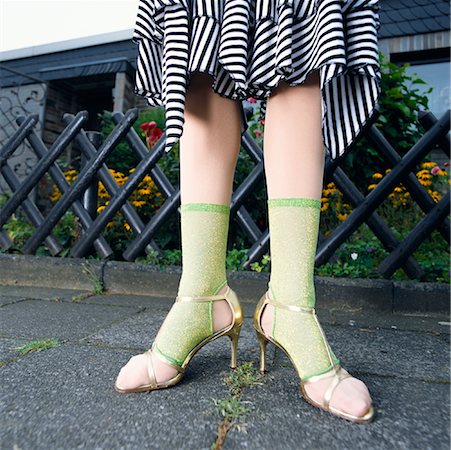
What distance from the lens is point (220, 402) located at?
646 millimetres

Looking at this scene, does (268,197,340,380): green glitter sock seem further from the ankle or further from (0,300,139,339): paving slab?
(0,300,139,339): paving slab

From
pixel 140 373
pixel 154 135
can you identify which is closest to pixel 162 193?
pixel 154 135

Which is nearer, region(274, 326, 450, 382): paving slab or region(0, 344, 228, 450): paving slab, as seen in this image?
region(0, 344, 228, 450): paving slab

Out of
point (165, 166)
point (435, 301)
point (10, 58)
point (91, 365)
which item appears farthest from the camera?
point (10, 58)

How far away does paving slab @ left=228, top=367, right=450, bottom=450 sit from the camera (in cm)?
54

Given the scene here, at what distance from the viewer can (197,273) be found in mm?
803

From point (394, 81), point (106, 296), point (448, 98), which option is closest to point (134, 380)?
point (106, 296)

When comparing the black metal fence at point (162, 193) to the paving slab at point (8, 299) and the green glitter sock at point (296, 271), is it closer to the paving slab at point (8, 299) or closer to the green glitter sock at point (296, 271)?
the paving slab at point (8, 299)

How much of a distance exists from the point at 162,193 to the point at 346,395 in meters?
1.59

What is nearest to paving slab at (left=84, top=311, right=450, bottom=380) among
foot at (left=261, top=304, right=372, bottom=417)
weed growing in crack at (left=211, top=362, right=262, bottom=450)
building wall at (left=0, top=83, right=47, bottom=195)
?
weed growing in crack at (left=211, top=362, right=262, bottom=450)

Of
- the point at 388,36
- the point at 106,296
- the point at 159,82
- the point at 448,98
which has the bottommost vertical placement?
the point at 106,296

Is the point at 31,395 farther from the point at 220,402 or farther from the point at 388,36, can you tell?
the point at 388,36

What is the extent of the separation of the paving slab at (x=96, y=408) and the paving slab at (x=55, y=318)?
0.27 metres

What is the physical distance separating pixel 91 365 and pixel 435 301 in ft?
4.60
